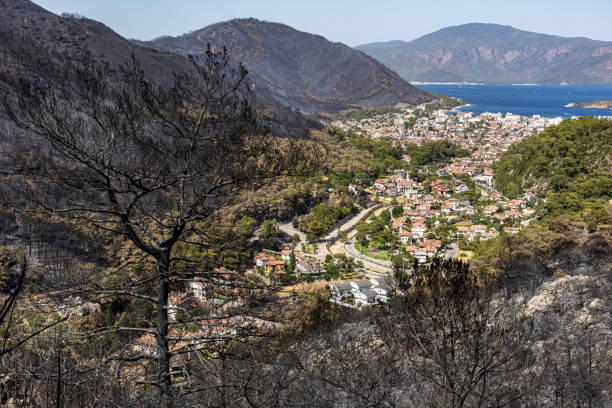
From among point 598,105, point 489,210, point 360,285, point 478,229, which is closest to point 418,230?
point 478,229

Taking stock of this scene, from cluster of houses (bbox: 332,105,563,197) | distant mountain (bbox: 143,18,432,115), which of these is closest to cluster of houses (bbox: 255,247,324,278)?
cluster of houses (bbox: 332,105,563,197)

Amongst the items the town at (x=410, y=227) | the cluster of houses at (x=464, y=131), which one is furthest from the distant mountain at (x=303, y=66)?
the town at (x=410, y=227)

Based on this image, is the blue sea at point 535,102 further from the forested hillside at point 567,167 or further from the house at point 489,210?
the house at point 489,210

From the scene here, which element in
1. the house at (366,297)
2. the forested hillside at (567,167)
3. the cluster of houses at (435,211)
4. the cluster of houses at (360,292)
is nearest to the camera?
the house at (366,297)

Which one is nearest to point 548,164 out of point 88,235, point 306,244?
point 306,244

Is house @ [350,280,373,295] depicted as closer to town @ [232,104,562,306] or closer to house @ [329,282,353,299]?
town @ [232,104,562,306]

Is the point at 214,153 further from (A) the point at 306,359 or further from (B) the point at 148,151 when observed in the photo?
(A) the point at 306,359

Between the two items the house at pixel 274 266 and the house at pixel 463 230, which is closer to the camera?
the house at pixel 274 266

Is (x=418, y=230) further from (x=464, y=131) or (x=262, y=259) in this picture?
(x=464, y=131)
